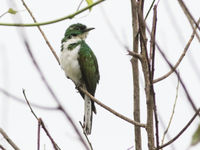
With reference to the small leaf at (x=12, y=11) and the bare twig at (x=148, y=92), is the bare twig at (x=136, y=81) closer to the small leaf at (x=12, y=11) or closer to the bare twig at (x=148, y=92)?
the bare twig at (x=148, y=92)

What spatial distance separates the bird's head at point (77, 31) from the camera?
6637 millimetres

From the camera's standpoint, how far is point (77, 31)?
6684mm

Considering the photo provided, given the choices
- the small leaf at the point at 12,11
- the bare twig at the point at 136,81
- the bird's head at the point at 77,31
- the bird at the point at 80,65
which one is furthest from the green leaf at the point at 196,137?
the bird's head at the point at 77,31

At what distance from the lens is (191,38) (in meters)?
2.29

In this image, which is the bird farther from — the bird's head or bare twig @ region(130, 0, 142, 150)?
bare twig @ region(130, 0, 142, 150)

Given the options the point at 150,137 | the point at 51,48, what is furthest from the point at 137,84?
the point at 51,48

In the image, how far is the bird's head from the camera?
6.64 m

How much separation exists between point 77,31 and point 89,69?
88 centimetres

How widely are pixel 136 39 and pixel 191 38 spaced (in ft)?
1.13

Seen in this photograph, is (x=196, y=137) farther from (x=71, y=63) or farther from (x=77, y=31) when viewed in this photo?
(x=77, y=31)

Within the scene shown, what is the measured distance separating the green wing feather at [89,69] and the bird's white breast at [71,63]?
0.23ft

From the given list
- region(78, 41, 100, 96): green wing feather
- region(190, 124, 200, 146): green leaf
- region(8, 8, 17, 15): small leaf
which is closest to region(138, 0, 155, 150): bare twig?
region(8, 8, 17, 15): small leaf

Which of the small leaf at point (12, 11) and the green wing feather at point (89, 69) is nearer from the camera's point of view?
the small leaf at point (12, 11)

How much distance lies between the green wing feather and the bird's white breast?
0.07 metres
